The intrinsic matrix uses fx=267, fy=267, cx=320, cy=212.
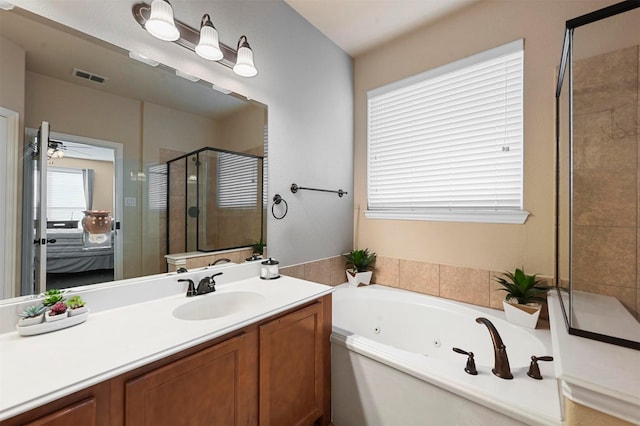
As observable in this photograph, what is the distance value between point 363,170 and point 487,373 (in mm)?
1890

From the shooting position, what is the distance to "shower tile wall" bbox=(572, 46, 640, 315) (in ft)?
4.41

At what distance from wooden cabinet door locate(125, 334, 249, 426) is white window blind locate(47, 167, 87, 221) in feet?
2.46

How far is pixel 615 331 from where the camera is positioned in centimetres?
107

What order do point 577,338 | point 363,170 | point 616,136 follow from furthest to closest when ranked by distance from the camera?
point 363,170
point 616,136
point 577,338

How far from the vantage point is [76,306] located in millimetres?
1006

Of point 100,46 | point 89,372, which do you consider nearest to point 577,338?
point 89,372

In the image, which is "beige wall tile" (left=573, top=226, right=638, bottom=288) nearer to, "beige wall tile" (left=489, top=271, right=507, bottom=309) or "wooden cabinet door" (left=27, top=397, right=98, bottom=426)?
"beige wall tile" (left=489, top=271, right=507, bottom=309)

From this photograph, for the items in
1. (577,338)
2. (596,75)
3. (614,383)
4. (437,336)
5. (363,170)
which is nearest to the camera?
(614,383)

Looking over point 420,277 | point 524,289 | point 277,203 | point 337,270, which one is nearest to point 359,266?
point 337,270

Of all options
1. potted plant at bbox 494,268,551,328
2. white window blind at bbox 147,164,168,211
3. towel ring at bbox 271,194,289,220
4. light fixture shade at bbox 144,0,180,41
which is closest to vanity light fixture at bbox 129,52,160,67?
light fixture shade at bbox 144,0,180,41

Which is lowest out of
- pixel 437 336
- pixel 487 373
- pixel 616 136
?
pixel 437 336

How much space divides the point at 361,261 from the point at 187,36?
2065 millimetres

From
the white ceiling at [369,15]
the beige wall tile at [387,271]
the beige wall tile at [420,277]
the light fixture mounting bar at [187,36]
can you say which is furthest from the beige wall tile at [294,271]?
the white ceiling at [369,15]

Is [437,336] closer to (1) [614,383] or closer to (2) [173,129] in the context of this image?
(1) [614,383]
